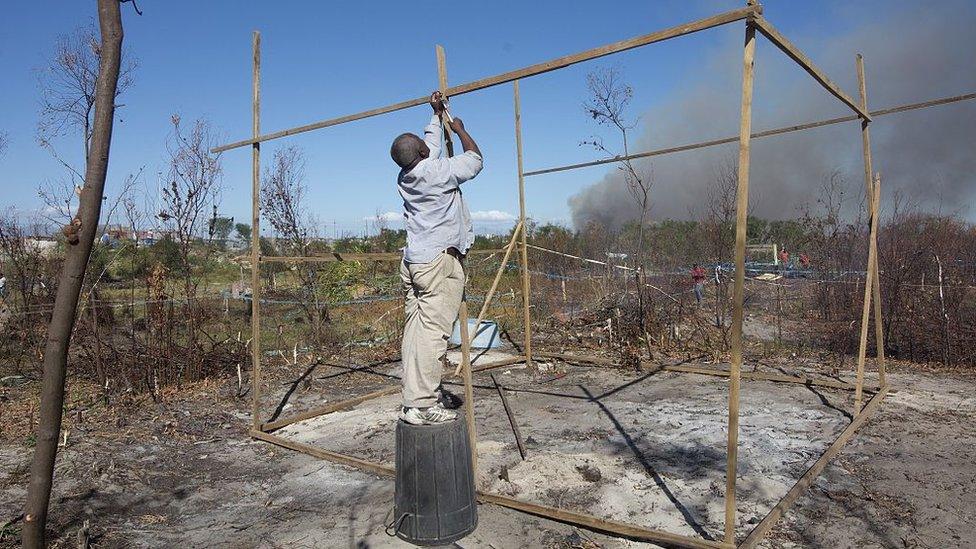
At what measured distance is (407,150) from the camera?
138 inches

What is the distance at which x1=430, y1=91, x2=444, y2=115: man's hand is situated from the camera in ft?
12.4

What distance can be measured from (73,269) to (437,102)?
7.43 ft

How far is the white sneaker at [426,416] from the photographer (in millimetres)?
3322

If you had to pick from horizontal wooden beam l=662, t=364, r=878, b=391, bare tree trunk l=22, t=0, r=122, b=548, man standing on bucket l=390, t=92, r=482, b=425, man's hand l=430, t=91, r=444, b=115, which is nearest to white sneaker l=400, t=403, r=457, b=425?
man standing on bucket l=390, t=92, r=482, b=425

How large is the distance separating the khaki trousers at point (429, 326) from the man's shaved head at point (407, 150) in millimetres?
571

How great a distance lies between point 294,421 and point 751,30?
188 inches

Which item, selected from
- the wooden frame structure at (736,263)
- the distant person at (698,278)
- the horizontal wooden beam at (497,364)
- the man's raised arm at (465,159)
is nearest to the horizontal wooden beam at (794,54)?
the wooden frame structure at (736,263)

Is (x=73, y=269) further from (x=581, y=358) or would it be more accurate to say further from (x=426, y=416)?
(x=581, y=358)

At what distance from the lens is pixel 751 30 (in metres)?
2.82

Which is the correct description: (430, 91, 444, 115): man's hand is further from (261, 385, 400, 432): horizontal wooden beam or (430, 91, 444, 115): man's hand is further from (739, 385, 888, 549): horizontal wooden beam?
(261, 385, 400, 432): horizontal wooden beam

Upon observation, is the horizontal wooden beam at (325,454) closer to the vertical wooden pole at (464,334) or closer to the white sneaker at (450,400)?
the vertical wooden pole at (464,334)

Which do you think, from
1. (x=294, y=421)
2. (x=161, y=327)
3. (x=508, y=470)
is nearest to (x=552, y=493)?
(x=508, y=470)

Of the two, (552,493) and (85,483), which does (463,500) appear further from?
(85,483)

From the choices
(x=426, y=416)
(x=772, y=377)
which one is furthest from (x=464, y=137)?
(x=772, y=377)
